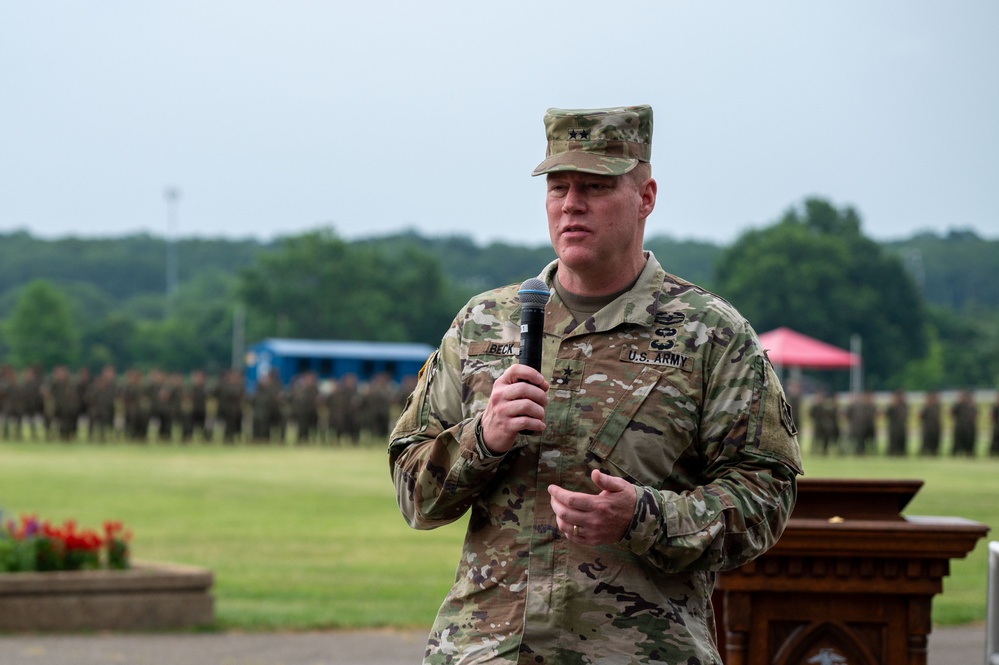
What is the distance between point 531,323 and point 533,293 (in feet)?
0.30

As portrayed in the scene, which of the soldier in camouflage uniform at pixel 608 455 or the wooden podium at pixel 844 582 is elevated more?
the soldier in camouflage uniform at pixel 608 455

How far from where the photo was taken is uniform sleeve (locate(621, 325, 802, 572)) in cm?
304

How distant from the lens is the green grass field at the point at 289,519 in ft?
37.9

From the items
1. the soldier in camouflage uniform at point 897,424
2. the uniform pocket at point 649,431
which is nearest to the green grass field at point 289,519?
the soldier in camouflage uniform at point 897,424

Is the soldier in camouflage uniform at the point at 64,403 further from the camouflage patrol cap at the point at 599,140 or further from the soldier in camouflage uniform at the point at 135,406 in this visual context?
the camouflage patrol cap at the point at 599,140

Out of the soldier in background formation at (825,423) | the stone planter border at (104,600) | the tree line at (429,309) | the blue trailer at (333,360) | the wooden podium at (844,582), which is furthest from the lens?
the tree line at (429,309)

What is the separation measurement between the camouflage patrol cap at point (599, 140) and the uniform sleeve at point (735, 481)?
48 centimetres

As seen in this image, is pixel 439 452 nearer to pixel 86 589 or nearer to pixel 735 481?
pixel 735 481

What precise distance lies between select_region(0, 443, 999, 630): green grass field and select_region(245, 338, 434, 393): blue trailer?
28793 mm

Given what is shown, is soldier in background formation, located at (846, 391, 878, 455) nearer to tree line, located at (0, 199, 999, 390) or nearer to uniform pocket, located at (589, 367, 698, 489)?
uniform pocket, located at (589, 367, 698, 489)

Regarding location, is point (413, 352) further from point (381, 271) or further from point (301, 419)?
point (381, 271)

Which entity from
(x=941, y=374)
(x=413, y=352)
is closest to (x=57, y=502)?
(x=413, y=352)

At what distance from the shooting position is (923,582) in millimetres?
4801

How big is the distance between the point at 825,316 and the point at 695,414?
4154 inches
